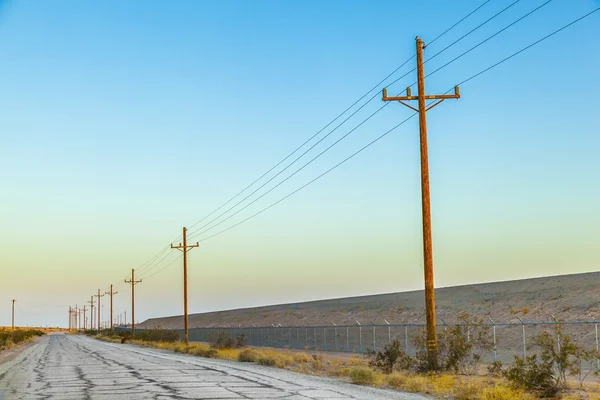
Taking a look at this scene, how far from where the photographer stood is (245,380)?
21.8 m

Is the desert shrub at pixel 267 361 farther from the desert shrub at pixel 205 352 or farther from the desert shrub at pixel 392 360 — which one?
the desert shrub at pixel 205 352

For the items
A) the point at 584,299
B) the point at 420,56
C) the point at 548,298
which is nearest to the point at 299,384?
the point at 420,56

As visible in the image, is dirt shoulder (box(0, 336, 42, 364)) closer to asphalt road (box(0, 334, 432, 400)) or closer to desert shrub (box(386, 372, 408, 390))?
asphalt road (box(0, 334, 432, 400))

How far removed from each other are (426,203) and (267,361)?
553 inches

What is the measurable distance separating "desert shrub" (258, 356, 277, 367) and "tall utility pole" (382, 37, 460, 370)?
10.9 meters

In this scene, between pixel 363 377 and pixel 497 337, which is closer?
pixel 363 377

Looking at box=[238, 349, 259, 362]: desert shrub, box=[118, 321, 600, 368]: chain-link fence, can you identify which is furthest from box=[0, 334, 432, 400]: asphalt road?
box=[238, 349, 259, 362]: desert shrub

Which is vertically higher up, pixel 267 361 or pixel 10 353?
pixel 267 361

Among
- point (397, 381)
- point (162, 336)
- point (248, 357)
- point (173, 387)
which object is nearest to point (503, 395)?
point (397, 381)

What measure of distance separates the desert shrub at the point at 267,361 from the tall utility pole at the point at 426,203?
1086 cm

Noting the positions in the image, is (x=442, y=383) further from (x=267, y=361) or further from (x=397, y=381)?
(x=267, y=361)

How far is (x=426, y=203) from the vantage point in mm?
23875

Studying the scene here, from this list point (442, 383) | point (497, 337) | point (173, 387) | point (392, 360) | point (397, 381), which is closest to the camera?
point (173, 387)

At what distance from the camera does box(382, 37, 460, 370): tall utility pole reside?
23.6m
